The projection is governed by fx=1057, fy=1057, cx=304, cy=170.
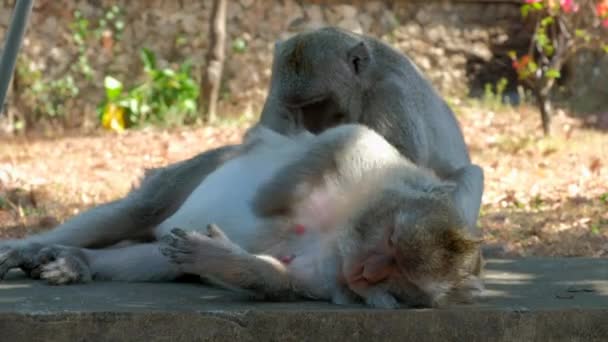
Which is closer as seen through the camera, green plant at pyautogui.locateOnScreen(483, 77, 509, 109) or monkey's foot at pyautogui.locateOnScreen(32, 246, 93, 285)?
monkey's foot at pyautogui.locateOnScreen(32, 246, 93, 285)

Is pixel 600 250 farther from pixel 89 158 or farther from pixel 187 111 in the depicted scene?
pixel 187 111

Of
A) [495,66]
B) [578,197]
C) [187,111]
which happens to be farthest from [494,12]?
[578,197]

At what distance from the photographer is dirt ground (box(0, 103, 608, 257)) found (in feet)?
25.8

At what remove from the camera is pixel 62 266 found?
4070 mm

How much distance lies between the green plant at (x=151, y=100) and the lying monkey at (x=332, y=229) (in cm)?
881

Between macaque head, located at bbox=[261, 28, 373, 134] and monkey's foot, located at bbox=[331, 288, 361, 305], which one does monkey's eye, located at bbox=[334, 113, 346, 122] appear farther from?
monkey's foot, located at bbox=[331, 288, 361, 305]

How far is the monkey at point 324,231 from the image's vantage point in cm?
345

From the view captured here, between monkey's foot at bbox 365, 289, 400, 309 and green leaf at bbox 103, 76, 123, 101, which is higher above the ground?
monkey's foot at bbox 365, 289, 400, 309

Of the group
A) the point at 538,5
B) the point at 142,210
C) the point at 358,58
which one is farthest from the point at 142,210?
the point at 538,5

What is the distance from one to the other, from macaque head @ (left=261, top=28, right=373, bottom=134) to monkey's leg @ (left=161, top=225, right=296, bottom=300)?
168 cm

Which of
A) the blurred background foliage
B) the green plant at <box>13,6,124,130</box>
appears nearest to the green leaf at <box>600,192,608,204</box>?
the blurred background foliage

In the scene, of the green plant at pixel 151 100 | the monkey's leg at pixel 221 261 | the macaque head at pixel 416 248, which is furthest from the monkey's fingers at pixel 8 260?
the green plant at pixel 151 100

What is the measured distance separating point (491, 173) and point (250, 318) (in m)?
7.37

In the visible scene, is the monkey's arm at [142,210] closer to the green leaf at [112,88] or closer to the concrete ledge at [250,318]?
the concrete ledge at [250,318]
